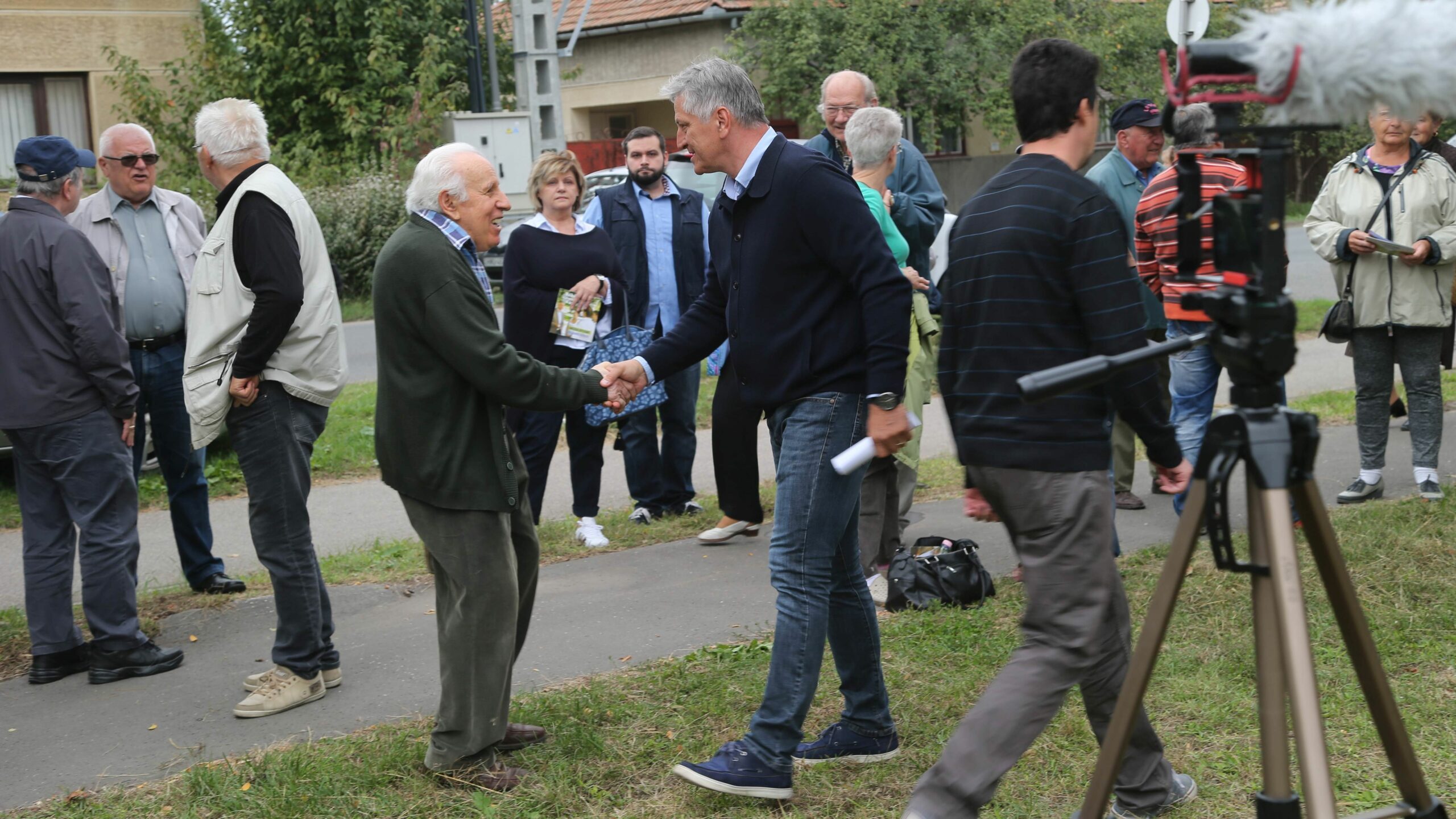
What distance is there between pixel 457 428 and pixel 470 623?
586 mm

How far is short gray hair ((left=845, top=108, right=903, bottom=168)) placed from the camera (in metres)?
5.68

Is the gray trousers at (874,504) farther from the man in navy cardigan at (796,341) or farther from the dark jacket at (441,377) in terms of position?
the dark jacket at (441,377)

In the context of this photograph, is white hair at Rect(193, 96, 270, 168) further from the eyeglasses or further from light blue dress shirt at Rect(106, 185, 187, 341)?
light blue dress shirt at Rect(106, 185, 187, 341)

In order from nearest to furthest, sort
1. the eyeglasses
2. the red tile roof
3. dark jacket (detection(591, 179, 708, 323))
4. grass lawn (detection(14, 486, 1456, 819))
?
grass lawn (detection(14, 486, 1456, 819)) < the eyeglasses < dark jacket (detection(591, 179, 708, 323)) < the red tile roof

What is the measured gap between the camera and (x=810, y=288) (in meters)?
3.88

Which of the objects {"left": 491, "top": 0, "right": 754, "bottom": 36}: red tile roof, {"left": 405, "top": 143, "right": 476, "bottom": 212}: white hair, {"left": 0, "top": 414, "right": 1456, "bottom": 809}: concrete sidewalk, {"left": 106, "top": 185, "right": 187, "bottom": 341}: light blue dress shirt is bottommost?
{"left": 0, "top": 414, "right": 1456, "bottom": 809}: concrete sidewalk

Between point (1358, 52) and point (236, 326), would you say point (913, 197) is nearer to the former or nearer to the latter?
point (236, 326)

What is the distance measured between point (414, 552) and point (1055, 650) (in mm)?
4532

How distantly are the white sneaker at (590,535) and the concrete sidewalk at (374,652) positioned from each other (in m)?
0.17

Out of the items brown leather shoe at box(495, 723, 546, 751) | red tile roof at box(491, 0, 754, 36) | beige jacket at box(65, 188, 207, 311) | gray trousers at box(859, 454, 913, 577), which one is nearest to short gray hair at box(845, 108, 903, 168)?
gray trousers at box(859, 454, 913, 577)

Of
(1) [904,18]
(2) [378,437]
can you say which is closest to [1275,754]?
(2) [378,437]

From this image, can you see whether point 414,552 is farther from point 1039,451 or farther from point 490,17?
point 490,17

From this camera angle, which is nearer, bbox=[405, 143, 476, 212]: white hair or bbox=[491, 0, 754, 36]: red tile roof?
bbox=[405, 143, 476, 212]: white hair

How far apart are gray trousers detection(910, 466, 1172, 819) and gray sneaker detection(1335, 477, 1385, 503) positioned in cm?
441
